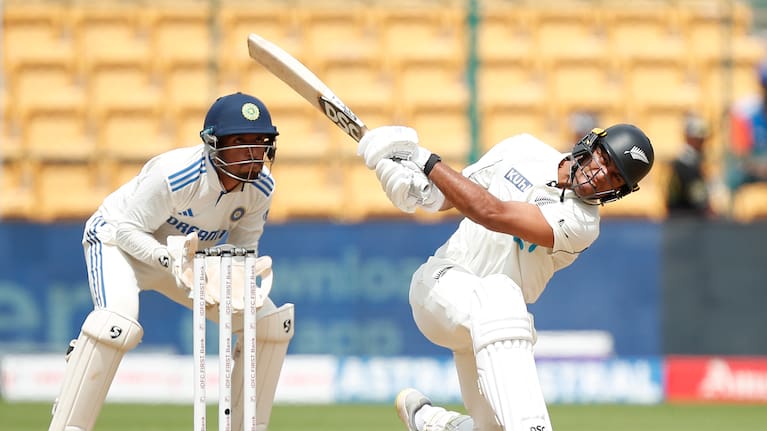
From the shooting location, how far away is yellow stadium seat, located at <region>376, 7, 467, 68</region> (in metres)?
9.55

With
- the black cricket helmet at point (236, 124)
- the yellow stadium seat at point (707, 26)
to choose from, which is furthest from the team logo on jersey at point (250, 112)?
the yellow stadium seat at point (707, 26)

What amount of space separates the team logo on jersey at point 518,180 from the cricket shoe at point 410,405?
95 centimetres

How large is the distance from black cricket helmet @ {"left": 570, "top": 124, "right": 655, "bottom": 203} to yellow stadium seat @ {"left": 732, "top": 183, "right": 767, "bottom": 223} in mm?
5144

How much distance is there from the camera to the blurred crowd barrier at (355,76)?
895cm

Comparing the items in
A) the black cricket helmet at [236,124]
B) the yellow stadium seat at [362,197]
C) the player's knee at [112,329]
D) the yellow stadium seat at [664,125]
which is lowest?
the player's knee at [112,329]

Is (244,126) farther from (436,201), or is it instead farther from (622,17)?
(622,17)

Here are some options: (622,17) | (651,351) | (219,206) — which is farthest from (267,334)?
(622,17)

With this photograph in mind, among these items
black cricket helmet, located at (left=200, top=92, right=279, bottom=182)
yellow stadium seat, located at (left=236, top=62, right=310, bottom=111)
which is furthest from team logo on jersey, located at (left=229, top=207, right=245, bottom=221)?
yellow stadium seat, located at (left=236, top=62, right=310, bottom=111)

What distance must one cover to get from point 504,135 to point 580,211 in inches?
210

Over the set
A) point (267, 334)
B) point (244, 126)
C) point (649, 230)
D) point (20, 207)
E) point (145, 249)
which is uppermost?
point (20, 207)

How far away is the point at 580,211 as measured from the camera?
4.11 metres

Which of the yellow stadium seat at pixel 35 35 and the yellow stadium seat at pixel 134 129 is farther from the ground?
the yellow stadium seat at pixel 35 35

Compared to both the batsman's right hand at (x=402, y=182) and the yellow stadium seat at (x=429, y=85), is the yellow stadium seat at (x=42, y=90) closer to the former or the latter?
the yellow stadium seat at (x=429, y=85)

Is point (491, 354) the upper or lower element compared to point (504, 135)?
lower
